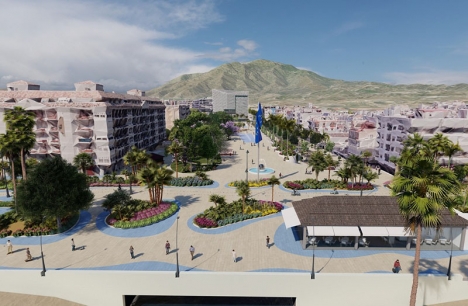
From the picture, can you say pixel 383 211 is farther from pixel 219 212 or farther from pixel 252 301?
pixel 219 212

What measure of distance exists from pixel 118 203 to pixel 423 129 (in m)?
67.9

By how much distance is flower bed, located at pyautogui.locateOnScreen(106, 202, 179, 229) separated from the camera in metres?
38.9

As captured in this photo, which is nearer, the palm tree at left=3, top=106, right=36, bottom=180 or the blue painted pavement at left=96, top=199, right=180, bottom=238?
the blue painted pavement at left=96, top=199, right=180, bottom=238

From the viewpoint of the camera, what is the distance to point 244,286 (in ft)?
87.6

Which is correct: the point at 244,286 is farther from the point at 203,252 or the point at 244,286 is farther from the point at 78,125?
the point at 78,125

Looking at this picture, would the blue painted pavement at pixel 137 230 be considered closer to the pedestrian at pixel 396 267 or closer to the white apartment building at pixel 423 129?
the pedestrian at pixel 396 267

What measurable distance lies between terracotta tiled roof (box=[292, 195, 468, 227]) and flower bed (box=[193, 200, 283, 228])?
7.67 metres

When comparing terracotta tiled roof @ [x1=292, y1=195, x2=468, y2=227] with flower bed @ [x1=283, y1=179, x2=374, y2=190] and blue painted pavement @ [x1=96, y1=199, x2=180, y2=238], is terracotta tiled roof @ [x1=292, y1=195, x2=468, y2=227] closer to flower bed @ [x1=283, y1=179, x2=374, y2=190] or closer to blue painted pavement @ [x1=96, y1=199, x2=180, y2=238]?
blue painted pavement @ [x1=96, y1=199, x2=180, y2=238]

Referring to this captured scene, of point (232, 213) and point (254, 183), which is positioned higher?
point (254, 183)

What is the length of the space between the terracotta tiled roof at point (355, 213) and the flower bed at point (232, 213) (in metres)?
7.67

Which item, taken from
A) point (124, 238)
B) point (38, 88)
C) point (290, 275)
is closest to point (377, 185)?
point (290, 275)

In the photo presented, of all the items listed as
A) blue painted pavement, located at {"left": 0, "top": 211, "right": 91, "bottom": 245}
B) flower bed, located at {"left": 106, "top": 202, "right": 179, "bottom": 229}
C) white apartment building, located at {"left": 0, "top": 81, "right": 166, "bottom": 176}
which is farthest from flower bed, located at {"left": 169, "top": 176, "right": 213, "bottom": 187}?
blue painted pavement, located at {"left": 0, "top": 211, "right": 91, "bottom": 245}

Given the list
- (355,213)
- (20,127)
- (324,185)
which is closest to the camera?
(355,213)

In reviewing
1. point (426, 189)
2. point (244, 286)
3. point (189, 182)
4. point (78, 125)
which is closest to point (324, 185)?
point (189, 182)
